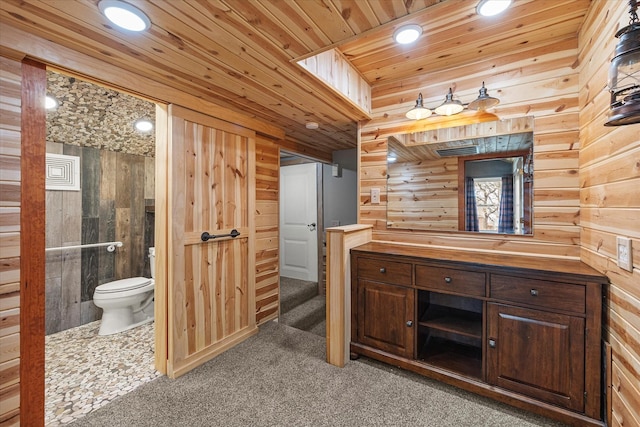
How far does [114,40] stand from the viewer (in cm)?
137

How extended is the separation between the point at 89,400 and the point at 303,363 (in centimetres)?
142

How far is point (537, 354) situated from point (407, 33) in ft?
6.79

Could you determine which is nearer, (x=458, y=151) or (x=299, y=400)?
(x=299, y=400)

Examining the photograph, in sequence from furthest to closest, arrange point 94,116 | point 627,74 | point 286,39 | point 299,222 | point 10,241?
1. point 299,222
2. point 94,116
3. point 286,39
4. point 10,241
5. point 627,74

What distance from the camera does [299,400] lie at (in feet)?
5.68

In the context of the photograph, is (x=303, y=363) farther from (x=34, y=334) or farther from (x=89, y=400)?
(x=34, y=334)

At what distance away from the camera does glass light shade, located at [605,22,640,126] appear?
94 cm

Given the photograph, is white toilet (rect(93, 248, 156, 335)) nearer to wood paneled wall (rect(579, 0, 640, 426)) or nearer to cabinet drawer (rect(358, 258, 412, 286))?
cabinet drawer (rect(358, 258, 412, 286))

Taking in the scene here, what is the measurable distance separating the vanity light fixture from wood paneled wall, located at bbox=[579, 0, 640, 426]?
20.7 inches

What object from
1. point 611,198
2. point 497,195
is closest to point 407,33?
point 497,195

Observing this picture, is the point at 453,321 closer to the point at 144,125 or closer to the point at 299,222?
the point at 299,222

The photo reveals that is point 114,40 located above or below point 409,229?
above

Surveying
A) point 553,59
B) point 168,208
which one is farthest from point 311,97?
point 553,59

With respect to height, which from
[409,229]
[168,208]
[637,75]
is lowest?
[409,229]
